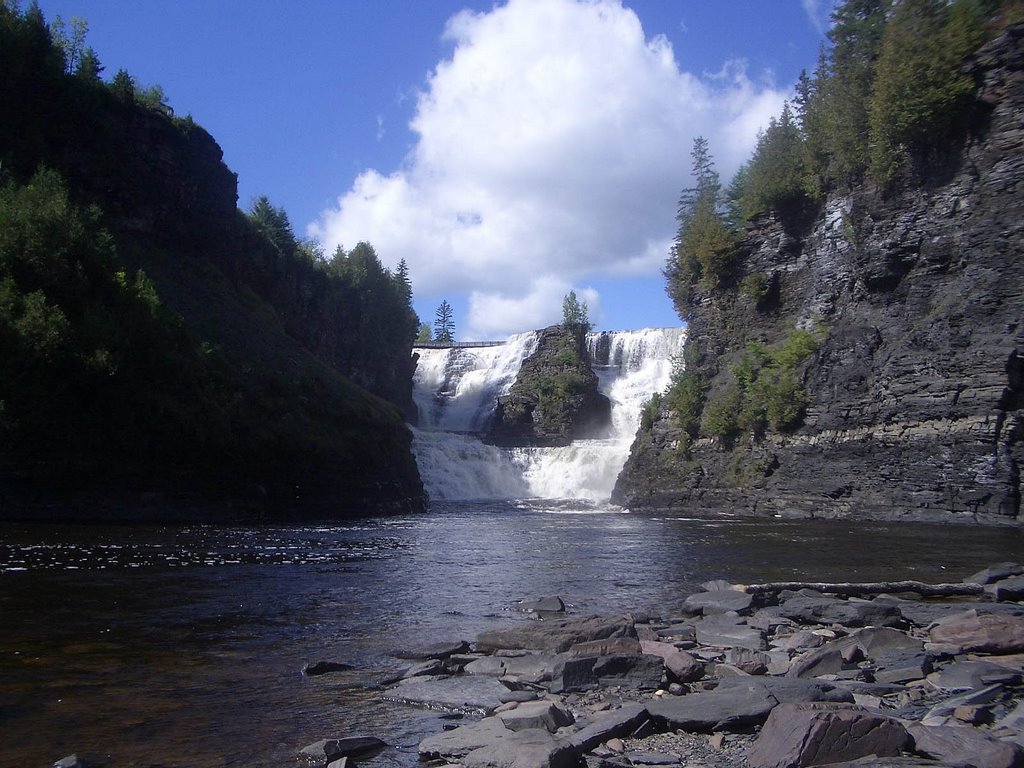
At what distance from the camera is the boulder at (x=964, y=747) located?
448 cm

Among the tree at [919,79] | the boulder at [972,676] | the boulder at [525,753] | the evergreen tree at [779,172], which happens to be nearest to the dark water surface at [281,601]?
the boulder at [525,753]

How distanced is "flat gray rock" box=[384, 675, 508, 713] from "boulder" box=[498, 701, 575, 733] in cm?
59

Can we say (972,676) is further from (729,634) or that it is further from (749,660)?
(729,634)

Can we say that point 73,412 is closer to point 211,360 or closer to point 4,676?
point 211,360

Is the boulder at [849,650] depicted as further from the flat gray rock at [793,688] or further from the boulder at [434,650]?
the boulder at [434,650]

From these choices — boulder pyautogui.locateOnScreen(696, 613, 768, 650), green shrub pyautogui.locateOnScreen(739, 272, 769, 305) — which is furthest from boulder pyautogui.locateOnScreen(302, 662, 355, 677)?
green shrub pyautogui.locateOnScreen(739, 272, 769, 305)

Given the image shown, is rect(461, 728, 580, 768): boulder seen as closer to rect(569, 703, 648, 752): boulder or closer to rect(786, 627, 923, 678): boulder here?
rect(569, 703, 648, 752): boulder

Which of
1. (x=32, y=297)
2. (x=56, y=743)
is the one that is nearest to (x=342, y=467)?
(x=32, y=297)

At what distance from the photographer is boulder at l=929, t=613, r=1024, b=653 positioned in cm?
767

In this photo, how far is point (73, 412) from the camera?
89.0 feet

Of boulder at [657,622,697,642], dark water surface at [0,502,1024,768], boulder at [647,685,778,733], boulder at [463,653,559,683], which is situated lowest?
dark water surface at [0,502,1024,768]

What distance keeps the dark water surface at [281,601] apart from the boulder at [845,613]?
2064mm

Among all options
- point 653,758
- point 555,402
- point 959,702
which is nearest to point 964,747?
point 959,702

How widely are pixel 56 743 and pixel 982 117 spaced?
118 ft
